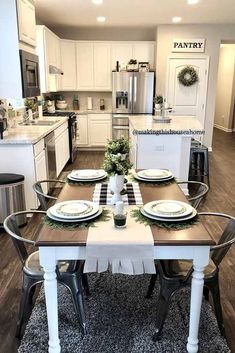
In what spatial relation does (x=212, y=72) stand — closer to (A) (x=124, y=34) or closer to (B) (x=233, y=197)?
(A) (x=124, y=34)

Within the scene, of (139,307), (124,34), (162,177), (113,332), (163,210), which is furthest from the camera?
(124,34)

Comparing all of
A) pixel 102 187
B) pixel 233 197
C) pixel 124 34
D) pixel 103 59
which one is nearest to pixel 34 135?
pixel 102 187

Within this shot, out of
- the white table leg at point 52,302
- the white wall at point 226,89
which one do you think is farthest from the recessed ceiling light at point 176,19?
the white table leg at point 52,302

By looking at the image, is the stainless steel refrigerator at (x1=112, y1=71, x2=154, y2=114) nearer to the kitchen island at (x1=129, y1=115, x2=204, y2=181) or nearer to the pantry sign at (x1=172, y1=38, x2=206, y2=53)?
the pantry sign at (x1=172, y1=38, x2=206, y2=53)

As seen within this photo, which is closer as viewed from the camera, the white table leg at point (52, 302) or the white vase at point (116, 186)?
the white table leg at point (52, 302)

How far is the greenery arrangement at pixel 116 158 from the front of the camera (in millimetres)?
1876

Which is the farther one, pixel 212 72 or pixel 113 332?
pixel 212 72

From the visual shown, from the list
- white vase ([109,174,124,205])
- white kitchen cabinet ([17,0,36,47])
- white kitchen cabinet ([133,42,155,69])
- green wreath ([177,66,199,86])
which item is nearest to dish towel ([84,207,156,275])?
white vase ([109,174,124,205])

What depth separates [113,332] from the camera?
1.91 m

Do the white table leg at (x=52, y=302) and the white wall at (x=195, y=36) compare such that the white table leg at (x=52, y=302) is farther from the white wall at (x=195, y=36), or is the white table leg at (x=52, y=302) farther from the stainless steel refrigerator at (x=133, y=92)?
the white wall at (x=195, y=36)

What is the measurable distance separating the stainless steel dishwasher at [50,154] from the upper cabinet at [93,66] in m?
3.06

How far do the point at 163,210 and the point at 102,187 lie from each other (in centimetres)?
64

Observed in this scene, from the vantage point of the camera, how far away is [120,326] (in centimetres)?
196

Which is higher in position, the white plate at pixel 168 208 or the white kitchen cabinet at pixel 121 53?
the white kitchen cabinet at pixel 121 53
